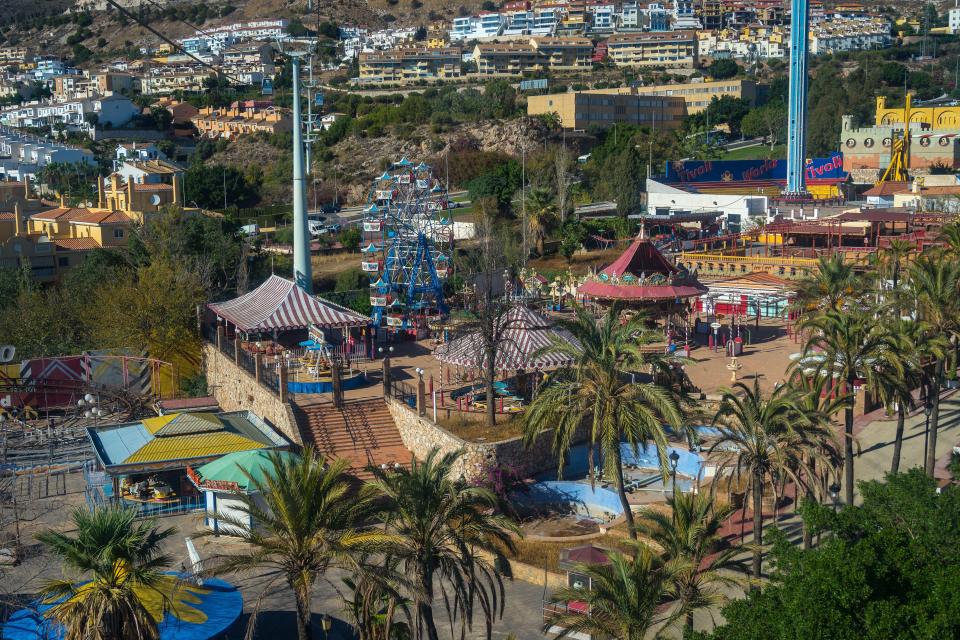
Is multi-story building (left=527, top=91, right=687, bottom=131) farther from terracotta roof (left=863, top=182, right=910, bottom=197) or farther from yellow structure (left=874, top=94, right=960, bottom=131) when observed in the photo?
terracotta roof (left=863, top=182, right=910, bottom=197)

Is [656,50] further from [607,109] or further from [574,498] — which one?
[574,498]

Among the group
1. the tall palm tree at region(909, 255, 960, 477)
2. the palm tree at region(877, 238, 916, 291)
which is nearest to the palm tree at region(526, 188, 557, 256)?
the palm tree at region(877, 238, 916, 291)

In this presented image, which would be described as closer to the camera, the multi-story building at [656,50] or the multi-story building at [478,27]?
the multi-story building at [656,50]

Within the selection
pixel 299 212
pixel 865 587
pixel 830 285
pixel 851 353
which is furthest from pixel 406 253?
pixel 865 587

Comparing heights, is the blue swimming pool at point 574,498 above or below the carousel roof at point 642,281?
below

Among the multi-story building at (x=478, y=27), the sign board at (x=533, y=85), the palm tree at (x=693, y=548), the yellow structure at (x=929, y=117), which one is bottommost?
the palm tree at (x=693, y=548)

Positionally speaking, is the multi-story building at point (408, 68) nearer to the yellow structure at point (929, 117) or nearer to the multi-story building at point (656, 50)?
the multi-story building at point (656, 50)

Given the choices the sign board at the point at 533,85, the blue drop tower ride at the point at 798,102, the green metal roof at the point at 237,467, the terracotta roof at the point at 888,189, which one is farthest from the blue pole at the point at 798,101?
the sign board at the point at 533,85
